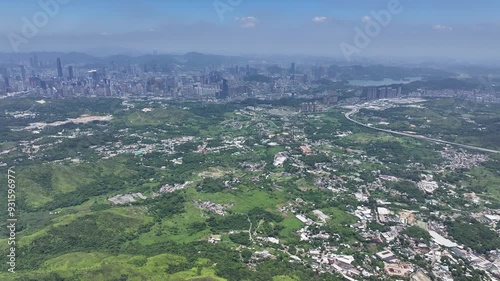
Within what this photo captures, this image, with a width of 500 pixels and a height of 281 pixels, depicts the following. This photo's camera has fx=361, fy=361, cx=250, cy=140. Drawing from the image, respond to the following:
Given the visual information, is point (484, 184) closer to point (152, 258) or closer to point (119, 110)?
point (152, 258)

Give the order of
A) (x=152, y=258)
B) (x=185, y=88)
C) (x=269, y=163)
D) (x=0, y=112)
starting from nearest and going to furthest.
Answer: (x=152, y=258), (x=269, y=163), (x=0, y=112), (x=185, y=88)

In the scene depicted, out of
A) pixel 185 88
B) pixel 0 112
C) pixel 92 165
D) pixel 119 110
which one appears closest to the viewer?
pixel 92 165

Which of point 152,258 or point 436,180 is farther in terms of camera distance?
point 436,180

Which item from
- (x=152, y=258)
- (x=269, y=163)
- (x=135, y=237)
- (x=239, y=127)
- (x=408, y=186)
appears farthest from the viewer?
(x=239, y=127)

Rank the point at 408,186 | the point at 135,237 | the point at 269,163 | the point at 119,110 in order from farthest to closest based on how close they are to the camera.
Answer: the point at 119,110, the point at 269,163, the point at 408,186, the point at 135,237

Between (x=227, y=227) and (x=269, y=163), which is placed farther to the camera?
(x=269, y=163)

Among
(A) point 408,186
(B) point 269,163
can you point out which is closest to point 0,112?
(B) point 269,163

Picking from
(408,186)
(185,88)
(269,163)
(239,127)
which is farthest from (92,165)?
(185,88)

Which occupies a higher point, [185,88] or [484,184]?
[185,88]

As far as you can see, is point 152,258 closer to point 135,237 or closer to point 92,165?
point 135,237
